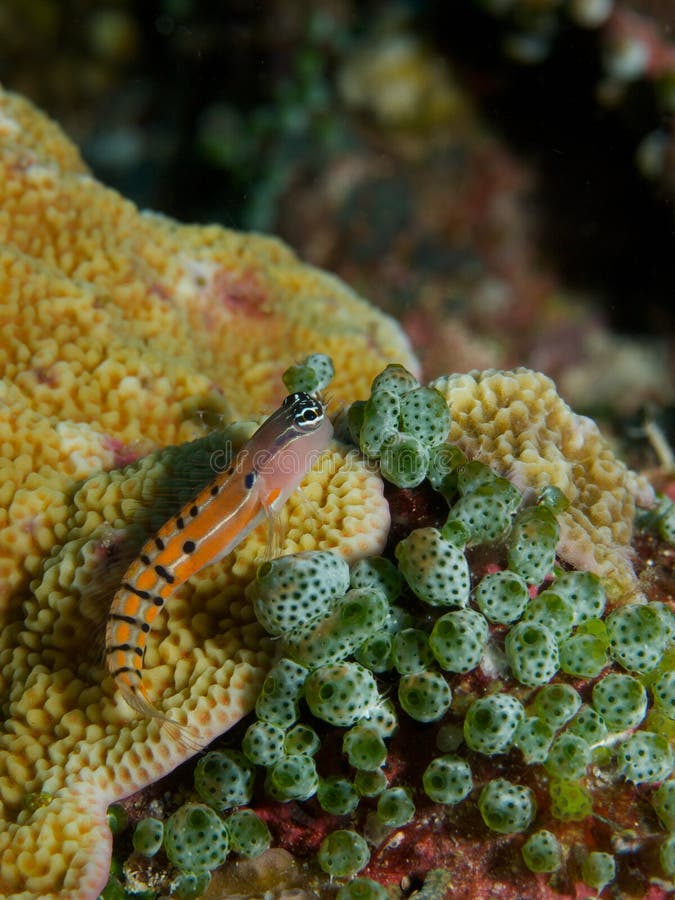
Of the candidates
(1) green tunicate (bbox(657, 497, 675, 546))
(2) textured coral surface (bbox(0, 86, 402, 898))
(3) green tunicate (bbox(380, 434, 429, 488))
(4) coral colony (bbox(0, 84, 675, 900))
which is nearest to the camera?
(4) coral colony (bbox(0, 84, 675, 900))

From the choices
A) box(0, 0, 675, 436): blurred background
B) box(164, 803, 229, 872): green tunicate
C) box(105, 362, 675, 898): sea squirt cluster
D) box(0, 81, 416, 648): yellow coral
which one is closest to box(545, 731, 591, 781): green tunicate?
box(105, 362, 675, 898): sea squirt cluster

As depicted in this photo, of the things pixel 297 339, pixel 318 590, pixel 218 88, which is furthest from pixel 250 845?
pixel 218 88

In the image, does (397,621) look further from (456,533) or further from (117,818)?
(117,818)

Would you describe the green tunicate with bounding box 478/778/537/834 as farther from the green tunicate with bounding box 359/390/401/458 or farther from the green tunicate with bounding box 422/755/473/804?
the green tunicate with bounding box 359/390/401/458

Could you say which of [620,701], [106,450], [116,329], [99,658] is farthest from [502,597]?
[116,329]

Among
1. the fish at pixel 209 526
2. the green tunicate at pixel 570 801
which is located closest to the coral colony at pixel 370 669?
the green tunicate at pixel 570 801

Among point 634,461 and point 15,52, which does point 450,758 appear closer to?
point 634,461

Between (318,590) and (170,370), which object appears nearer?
(318,590)
